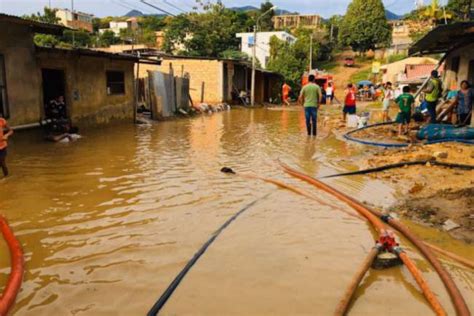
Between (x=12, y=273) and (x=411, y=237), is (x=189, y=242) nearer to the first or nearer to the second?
(x=12, y=273)

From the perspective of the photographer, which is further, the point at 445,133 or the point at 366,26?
the point at 366,26

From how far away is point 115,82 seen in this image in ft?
56.6

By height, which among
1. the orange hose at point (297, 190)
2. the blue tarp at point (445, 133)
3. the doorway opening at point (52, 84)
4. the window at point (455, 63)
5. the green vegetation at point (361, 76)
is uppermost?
the green vegetation at point (361, 76)

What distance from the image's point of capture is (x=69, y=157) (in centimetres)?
999

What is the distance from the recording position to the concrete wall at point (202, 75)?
28297 mm

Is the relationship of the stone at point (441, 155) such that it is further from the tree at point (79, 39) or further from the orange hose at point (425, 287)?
the tree at point (79, 39)

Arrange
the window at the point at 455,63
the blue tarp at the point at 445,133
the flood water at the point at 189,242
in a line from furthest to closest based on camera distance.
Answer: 1. the window at the point at 455,63
2. the blue tarp at the point at 445,133
3. the flood water at the point at 189,242

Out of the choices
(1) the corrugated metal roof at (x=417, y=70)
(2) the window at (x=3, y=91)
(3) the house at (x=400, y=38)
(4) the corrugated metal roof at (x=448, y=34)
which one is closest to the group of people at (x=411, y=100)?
(4) the corrugated metal roof at (x=448, y=34)

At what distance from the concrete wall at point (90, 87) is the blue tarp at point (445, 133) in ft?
36.5

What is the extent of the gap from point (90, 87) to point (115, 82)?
6.50 feet

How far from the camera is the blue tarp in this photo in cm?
1026

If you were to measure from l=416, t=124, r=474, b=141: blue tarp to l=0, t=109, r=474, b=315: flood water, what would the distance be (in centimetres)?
298

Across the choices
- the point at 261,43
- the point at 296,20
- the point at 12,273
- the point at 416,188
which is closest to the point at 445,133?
the point at 416,188

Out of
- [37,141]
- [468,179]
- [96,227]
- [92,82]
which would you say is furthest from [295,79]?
[96,227]
